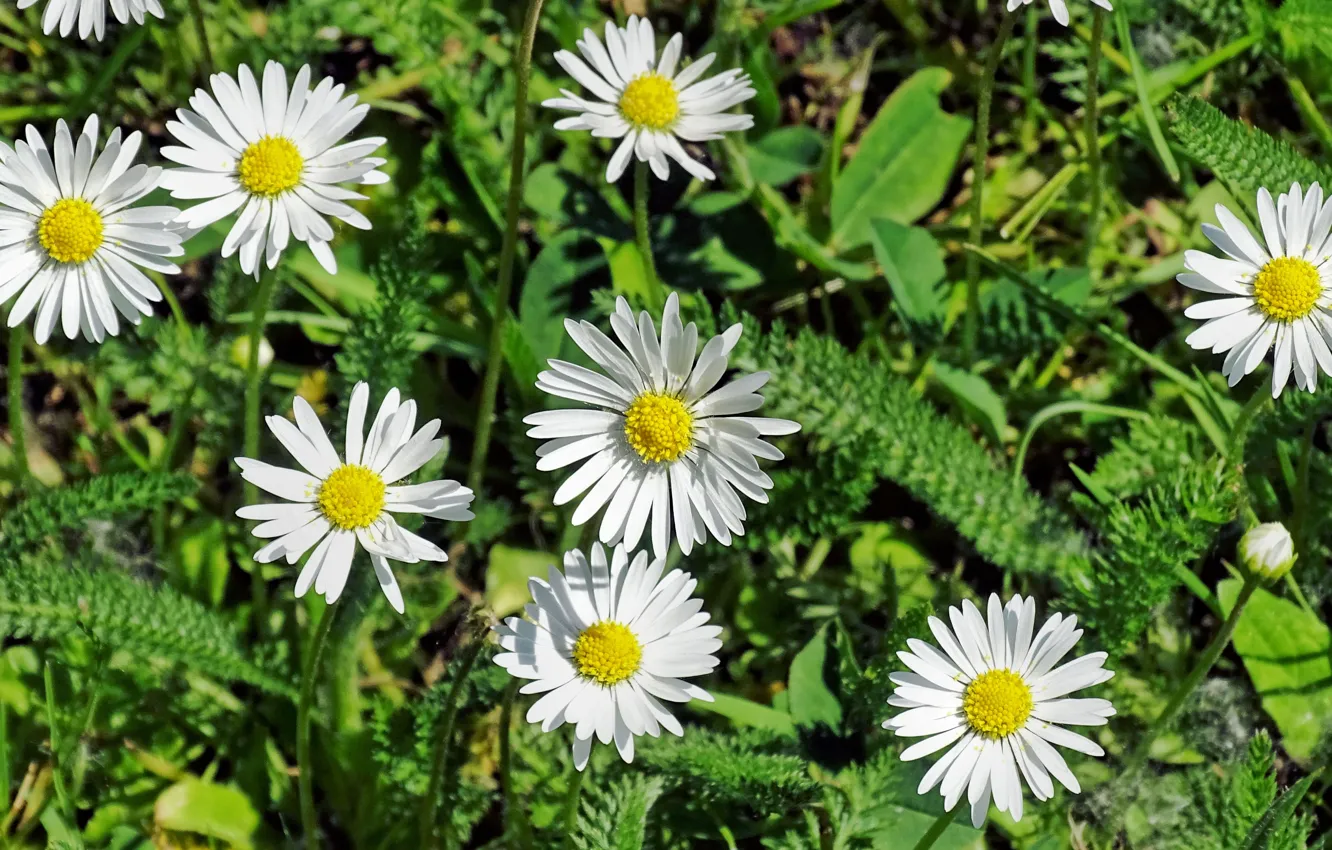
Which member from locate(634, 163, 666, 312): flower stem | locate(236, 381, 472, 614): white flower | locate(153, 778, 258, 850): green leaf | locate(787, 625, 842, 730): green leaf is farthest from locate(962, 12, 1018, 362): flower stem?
locate(153, 778, 258, 850): green leaf

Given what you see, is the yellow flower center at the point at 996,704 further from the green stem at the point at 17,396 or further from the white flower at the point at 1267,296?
the green stem at the point at 17,396

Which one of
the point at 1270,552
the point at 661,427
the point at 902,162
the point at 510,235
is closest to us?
the point at 1270,552

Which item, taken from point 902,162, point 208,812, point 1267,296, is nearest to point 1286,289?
point 1267,296

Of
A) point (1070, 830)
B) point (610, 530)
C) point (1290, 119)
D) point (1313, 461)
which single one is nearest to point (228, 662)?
point (610, 530)

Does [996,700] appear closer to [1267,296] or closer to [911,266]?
[1267,296]

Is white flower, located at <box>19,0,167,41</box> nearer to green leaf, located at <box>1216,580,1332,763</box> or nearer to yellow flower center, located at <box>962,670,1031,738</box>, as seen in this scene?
yellow flower center, located at <box>962,670,1031,738</box>

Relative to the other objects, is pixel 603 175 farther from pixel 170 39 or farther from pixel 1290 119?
pixel 1290 119
